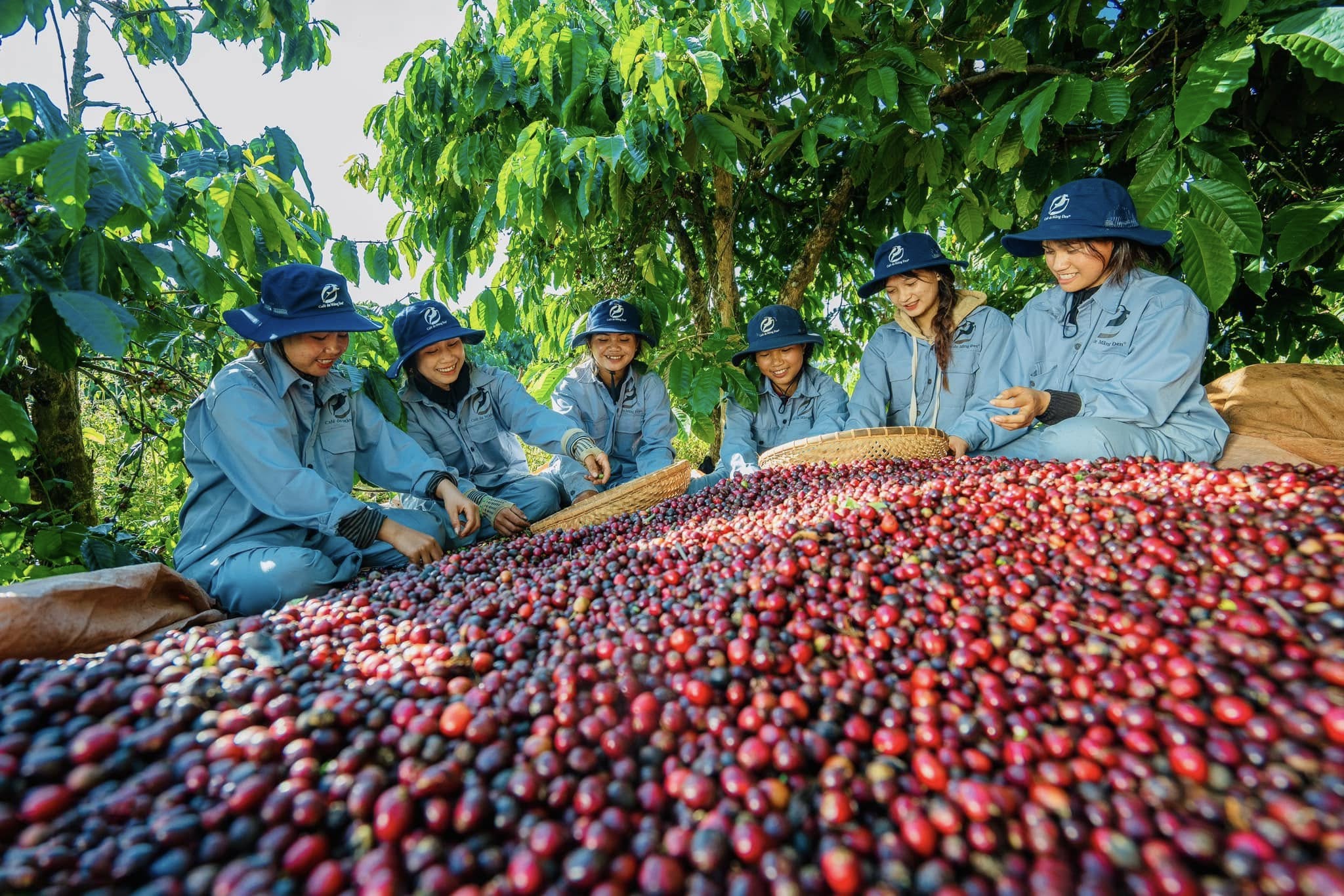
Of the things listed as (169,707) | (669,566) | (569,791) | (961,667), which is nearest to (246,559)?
(169,707)

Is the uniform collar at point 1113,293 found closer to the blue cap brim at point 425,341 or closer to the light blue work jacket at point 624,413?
the light blue work jacket at point 624,413

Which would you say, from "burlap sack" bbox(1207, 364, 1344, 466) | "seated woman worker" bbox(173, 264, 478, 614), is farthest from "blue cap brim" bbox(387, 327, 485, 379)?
"burlap sack" bbox(1207, 364, 1344, 466)

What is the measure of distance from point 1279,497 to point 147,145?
4011 mm

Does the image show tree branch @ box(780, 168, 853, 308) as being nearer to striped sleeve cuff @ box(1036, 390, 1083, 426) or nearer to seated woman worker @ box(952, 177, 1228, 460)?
seated woman worker @ box(952, 177, 1228, 460)

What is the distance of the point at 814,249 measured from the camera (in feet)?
14.6

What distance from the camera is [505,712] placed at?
3.60ft

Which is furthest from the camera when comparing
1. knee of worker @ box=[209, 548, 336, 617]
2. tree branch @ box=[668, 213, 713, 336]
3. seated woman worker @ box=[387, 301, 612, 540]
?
tree branch @ box=[668, 213, 713, 336]

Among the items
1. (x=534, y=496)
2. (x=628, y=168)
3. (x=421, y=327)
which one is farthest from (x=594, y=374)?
(x=628, y=168)

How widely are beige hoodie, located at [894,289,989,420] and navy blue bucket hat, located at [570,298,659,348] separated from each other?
4.93ft

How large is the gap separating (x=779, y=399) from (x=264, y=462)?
2.75m

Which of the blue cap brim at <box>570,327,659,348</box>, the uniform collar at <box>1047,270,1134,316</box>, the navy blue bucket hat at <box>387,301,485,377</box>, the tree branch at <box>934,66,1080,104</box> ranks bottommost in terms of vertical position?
Answer: the uniform collar at <box>1047,270,1134,316</box>

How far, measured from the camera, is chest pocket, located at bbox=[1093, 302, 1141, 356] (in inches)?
106

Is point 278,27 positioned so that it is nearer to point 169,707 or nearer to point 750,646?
point 169,707

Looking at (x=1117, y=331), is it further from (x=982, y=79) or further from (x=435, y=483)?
Answer: (x=435, y=483)
